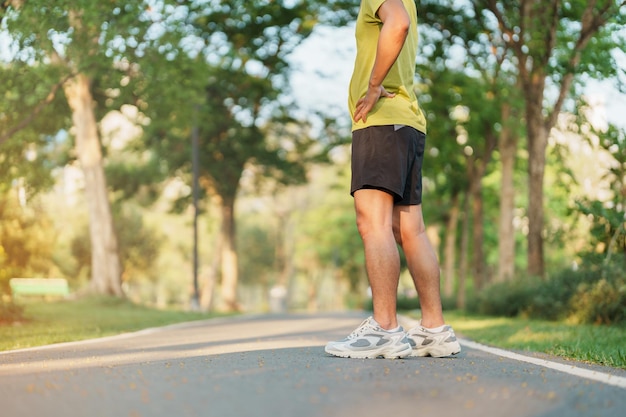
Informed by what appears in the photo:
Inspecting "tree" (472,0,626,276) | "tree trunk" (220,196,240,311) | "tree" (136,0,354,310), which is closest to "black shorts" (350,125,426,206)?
"tree" (472,0,626,276)

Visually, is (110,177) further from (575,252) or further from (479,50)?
(575,252)

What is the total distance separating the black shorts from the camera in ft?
18.5

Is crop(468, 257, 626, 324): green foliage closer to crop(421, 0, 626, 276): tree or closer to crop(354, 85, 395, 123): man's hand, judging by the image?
crop(421, 0, 626, 276): tree

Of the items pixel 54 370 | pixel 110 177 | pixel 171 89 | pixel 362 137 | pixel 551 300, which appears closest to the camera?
pixel 54 370

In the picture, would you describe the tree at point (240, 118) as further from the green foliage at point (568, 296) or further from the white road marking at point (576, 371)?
the white road marking at point (576, 371)

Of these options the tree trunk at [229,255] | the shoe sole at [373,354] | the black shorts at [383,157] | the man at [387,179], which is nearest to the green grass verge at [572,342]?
the man at [387,179]

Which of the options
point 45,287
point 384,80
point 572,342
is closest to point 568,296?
point 572,342

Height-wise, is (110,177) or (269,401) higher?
(110,177)

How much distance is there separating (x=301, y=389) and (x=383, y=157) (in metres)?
2.19

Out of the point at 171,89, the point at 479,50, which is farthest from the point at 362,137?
the point at 479,50

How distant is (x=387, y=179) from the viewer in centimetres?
563

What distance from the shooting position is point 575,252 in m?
15.1

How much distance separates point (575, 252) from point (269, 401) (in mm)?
12483

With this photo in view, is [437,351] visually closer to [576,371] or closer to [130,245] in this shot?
[576,371]
